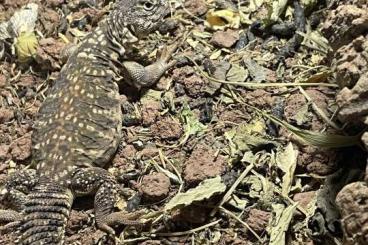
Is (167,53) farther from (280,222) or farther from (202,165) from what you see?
(280,222)

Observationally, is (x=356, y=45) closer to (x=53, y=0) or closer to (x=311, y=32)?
(x=311, y=32)

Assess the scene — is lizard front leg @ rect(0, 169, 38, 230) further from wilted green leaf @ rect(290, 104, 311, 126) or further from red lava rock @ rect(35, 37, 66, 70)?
wilted green leaf @ rect(290, 104, 311, 126)

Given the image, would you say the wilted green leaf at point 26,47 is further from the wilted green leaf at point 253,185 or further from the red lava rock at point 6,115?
the wilted green leaf at point 253,185

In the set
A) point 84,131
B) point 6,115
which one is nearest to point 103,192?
point 84,131

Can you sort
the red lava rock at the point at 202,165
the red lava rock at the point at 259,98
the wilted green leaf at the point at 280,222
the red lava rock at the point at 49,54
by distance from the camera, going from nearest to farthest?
the wilted green leaf at the point at 280,222 < the red lava rock at the point at 202,165 < the red lava rock at the point at 259,98 < the red lava rock at the point at 49,54

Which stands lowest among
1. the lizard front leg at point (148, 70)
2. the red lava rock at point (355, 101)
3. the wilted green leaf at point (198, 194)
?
the wilted green leaf at point (198, 194)

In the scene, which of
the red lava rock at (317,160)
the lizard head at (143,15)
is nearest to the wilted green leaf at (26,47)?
the lizard head at (143,15)
